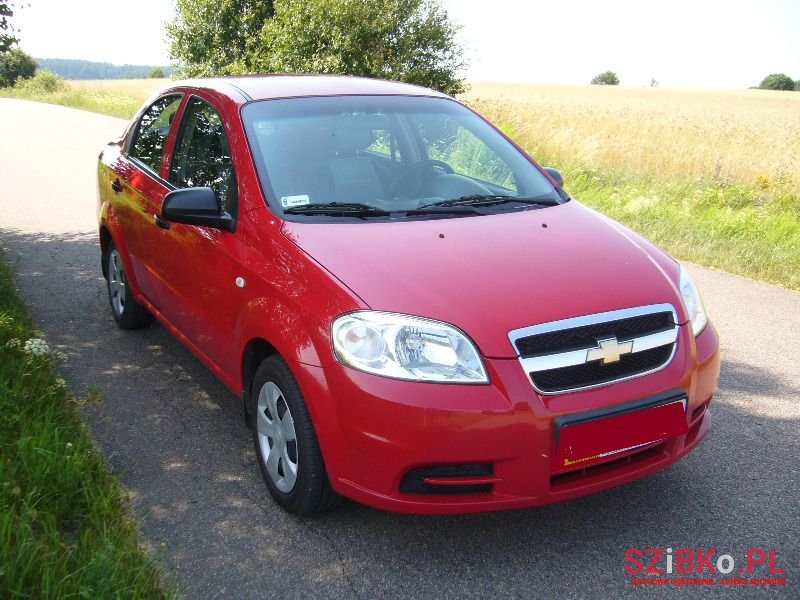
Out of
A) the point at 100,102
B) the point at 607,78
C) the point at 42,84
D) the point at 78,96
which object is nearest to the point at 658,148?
the point at 100,102

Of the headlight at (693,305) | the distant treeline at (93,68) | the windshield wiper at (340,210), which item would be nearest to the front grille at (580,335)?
the headlight at (693,305)

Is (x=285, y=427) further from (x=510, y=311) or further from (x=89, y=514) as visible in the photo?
(x=510, y=311)

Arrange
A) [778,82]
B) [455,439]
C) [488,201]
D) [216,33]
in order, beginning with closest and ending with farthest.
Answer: [455,439], [488,201], [216,33], [778,82]

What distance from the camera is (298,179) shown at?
12.0ft

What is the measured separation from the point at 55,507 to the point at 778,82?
102621mm

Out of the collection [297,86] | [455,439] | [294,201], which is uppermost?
[297,86]

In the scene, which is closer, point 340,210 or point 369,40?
point 340,210

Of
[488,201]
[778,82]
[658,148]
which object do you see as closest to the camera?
[488,201]

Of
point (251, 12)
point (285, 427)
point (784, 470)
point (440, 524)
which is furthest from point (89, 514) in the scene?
point (251, 12)

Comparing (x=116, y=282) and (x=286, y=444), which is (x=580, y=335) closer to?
(x=286, y=444)

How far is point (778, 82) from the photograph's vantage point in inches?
3615

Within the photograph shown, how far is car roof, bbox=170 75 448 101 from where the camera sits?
4.16m

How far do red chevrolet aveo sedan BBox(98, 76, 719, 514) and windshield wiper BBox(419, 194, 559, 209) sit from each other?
0.05 ft

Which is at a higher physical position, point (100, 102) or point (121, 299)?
point (100, 102)
